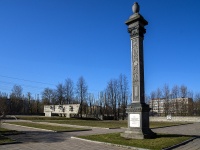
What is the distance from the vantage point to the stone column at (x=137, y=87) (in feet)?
49.3

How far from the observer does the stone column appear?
1502 cm

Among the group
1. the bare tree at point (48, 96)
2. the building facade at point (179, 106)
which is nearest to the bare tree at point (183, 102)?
the building facade at point (179, 106)

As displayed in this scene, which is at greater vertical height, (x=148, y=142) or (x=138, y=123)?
(x=138, y=123)

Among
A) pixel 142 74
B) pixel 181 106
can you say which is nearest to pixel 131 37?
pixel 142 74

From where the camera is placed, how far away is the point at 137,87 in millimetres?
15930

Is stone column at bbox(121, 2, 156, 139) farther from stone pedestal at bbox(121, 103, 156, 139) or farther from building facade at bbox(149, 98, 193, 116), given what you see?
building facade at bbox(149, 98, 193, 116)

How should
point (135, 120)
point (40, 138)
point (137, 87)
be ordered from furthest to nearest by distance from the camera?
point (137, 87) < point (135, 120) < point (40, 138)

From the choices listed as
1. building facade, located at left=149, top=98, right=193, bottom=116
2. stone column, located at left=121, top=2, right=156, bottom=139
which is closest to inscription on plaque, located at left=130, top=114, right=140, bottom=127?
stone column, located at left=121, top=2, right=156, bottom=139

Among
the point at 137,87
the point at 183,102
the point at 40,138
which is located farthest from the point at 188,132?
the point at 183,102

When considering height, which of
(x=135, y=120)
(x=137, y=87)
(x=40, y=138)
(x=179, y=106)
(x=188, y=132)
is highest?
(x=137, y=87)

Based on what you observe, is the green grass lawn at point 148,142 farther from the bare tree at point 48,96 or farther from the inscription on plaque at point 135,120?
the bare tree at point 48,96

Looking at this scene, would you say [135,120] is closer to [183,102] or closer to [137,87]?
[137,87]

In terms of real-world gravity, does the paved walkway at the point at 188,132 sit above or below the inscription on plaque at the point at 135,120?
below

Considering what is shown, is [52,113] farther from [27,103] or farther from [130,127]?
[130,127]
